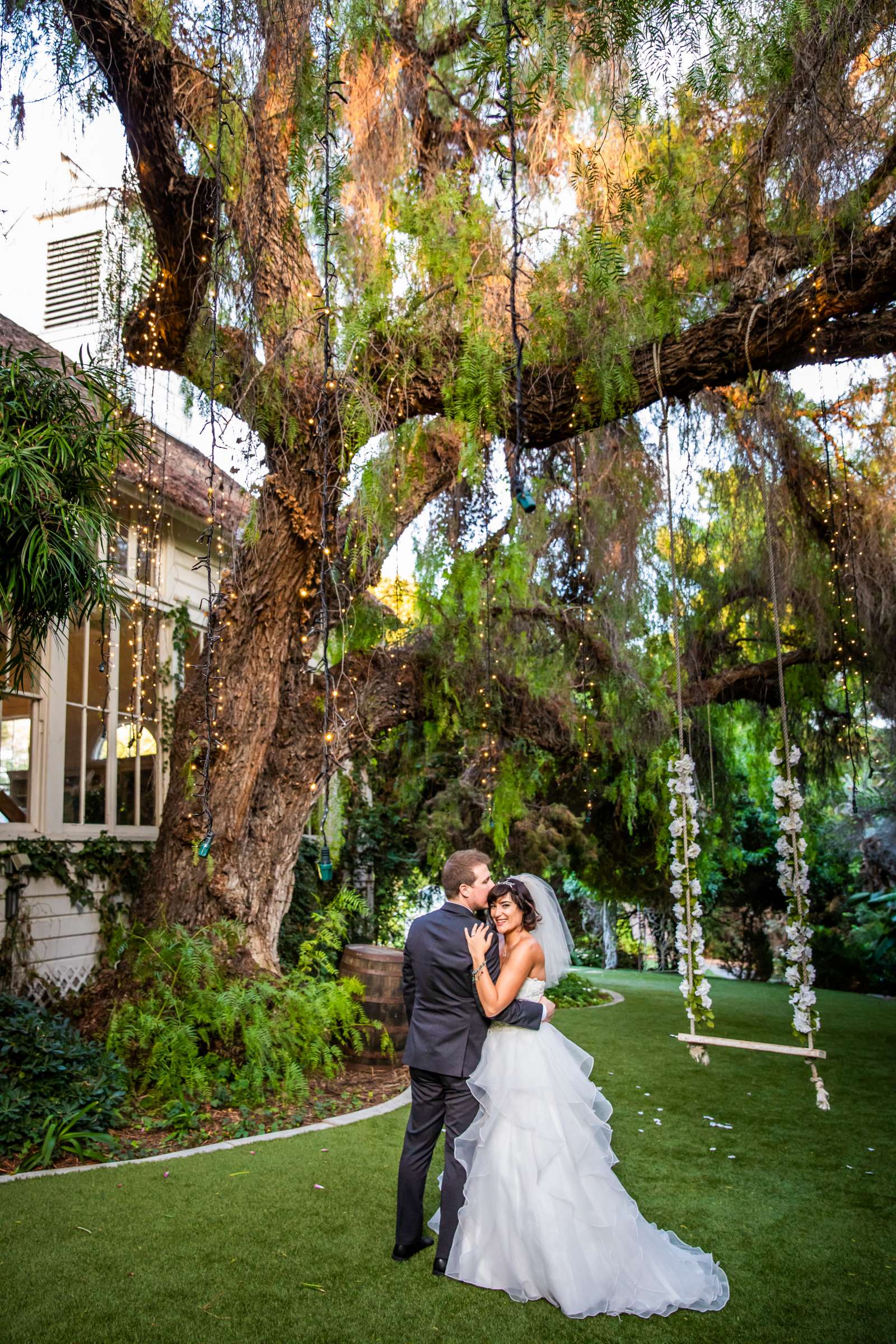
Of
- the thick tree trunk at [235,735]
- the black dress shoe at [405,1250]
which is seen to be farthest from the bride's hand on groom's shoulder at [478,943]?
→ the thick tree trunk at [235,735]

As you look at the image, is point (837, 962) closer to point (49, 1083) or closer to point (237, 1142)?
point (237, 1142)

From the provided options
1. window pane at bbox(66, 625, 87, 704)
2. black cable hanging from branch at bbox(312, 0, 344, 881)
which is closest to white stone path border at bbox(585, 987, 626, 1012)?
black cable hanging from branch at bbox(312, 0, 344, 881)

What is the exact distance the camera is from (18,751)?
6.09m

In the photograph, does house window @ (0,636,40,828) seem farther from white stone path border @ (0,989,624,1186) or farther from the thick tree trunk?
white stone path border @ (0,989,624,1186)

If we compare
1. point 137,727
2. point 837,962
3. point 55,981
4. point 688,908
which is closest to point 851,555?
point 688,908

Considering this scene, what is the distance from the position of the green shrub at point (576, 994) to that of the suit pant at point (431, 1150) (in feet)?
20.5

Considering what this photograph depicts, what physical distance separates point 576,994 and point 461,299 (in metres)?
7.30

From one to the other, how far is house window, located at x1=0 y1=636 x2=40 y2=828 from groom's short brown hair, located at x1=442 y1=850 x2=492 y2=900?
12.3 feet

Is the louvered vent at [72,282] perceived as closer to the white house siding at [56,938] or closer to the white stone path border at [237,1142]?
the white house siding at [56,938]

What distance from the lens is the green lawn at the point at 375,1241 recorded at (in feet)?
8.67

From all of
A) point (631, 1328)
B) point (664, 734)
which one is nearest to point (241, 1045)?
point (631, 1328)

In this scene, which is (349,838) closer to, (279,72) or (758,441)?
(758,441)

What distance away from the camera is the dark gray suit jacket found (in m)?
3.15

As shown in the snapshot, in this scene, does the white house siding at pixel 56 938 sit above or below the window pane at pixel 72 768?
below
